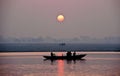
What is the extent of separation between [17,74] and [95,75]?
881cm

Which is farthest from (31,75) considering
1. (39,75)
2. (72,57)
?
(72,57)

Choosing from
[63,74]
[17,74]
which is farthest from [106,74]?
[17,74]

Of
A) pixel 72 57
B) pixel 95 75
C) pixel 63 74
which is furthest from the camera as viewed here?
pixel 72 57

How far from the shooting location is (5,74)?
52062mm

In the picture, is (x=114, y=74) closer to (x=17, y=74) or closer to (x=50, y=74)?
(x=50, y=74)

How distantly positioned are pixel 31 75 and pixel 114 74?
9.28 meters

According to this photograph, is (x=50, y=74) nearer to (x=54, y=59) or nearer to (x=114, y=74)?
(x=114, y=74)

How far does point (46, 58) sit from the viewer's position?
90.8 meters

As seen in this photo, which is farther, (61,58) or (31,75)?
(61,58)

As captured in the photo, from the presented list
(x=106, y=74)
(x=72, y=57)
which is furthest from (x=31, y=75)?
(x=72, y=57)

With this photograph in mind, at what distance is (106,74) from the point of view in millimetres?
51719

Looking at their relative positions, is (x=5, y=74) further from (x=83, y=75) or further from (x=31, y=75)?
(x=83, y=75)

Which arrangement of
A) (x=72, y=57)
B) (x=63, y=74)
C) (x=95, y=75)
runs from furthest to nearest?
(x=72, y=57) → (x=63, y=74) → (x=95, y=75)

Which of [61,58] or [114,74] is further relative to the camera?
[61,58]
